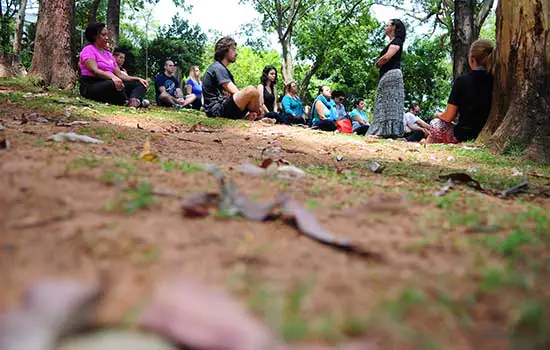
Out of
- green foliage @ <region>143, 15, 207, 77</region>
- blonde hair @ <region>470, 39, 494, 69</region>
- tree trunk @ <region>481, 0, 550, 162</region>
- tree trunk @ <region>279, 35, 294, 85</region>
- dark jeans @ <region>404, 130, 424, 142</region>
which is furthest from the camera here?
green foliage @ <region>143, 15, 207, 77</region>

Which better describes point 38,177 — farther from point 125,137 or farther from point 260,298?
point 125,137

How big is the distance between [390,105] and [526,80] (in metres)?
1.98

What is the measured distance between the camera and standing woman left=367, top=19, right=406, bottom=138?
6.53m

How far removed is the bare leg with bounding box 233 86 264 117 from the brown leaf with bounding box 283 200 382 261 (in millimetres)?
5269

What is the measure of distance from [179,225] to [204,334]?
1.93 ft

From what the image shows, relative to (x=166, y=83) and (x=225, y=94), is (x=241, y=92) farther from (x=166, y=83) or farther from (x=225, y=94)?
(x=166, y=83)

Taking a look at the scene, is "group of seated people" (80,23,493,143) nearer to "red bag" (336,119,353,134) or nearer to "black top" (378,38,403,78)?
"red bag" (336,119,353,134)

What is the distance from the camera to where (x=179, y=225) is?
133cm

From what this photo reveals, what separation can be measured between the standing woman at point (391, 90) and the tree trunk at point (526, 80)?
150cm

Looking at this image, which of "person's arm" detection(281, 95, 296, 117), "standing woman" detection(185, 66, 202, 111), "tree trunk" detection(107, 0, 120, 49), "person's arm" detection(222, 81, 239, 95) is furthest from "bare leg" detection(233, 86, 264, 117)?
"tree trunk" detection(107, 0, 120, 49)

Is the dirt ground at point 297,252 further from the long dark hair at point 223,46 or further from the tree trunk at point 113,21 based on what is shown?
the tree trunk at point 113,21

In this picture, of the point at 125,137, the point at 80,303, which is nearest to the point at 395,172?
the point at 125,137

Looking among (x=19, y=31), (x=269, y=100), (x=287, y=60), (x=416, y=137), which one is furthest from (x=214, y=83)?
(x=287, y=60)

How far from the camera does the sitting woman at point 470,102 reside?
5773mm
